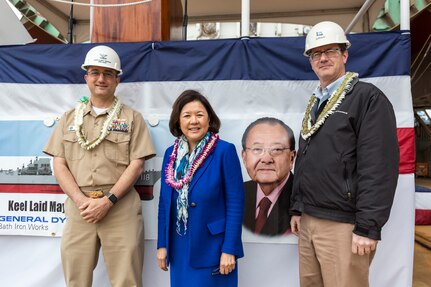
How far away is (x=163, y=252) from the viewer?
6.59ft

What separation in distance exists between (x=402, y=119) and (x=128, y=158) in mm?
1926

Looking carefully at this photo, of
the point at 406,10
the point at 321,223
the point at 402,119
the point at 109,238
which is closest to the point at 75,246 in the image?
the point at 109,238

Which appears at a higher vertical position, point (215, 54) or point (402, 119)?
point (215, 54)

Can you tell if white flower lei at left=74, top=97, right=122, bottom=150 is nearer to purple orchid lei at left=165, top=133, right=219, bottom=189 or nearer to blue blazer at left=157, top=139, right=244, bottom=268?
purple orchid lei at left=165, top=133, right=219, bottom=189

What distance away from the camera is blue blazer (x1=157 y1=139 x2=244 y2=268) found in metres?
1.88

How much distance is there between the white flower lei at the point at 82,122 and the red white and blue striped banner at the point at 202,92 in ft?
1.51

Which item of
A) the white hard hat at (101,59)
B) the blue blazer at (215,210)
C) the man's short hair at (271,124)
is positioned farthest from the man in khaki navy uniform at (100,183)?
the man's short hair at (271,124)

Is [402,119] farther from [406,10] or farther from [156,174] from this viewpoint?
[156,174]

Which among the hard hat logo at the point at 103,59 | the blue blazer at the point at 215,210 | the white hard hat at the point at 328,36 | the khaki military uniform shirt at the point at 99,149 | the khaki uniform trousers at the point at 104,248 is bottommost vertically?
the khaki uniform trousers at the point at 104,248

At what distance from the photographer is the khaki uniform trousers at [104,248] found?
2273mm

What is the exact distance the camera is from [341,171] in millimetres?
1835

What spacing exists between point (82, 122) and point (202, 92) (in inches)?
36.6

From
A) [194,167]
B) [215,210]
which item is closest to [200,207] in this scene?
[215,210]

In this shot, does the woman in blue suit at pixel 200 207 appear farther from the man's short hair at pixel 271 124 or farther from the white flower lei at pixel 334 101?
the man's short hair at pixel 271 124
